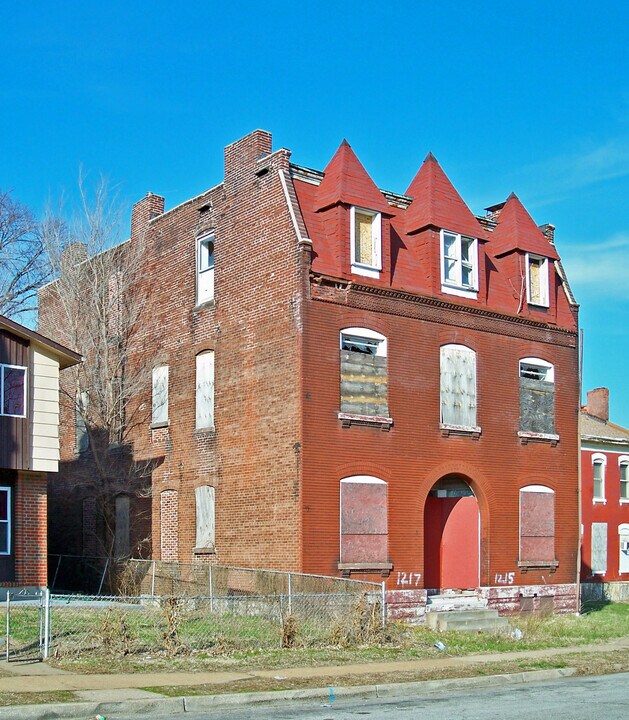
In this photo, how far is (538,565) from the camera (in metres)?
28.1

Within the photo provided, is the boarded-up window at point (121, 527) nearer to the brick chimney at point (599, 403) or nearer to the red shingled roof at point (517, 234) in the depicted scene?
the red shingled roof at point (517, 234)

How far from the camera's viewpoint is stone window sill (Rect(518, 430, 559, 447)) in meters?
28.2

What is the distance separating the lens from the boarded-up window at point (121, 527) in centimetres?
2997

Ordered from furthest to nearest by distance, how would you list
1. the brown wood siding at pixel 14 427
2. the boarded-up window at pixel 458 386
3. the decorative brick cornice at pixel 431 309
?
the boarded-up window at pixel 458 386
the decorative brick cornice at pixel 431 309
the brown wood siding at pixel 14 427

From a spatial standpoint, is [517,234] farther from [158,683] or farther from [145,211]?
[158,683]

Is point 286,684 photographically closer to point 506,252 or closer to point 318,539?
point 318,539

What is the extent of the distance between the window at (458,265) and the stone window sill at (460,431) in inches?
149

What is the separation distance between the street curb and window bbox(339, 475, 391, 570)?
7568mm

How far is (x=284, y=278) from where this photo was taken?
24406mm

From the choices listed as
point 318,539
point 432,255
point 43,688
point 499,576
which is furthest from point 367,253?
point 43,688

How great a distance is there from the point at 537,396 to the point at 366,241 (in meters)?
7.50

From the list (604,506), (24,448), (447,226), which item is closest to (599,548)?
(604,506)

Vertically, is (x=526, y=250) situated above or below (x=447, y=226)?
below

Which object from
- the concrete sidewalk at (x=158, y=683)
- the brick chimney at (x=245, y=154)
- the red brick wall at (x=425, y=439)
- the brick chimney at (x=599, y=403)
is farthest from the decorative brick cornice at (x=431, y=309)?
the brick chimney at (x=599, y=403)
